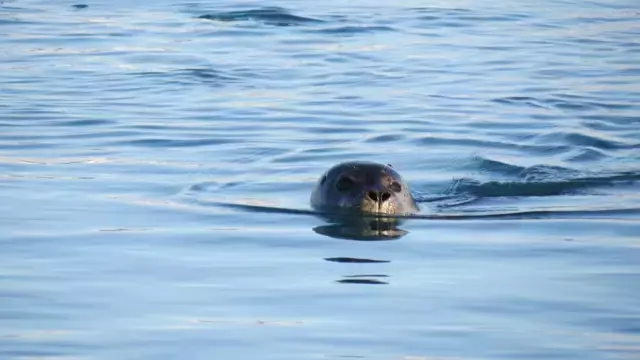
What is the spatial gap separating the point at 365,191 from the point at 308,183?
6.59 feet

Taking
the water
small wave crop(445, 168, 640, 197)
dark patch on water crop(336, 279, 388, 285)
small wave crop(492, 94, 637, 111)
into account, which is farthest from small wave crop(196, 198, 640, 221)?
small wave crop(492, 94, 637, 111)

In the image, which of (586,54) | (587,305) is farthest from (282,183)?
(586,54)

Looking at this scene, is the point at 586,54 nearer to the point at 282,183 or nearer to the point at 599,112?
the point at 599,112

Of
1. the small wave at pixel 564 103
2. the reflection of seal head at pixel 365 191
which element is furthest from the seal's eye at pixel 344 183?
the small wave at pixel 564 103

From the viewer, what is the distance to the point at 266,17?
84.9 ft

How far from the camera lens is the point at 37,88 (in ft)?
61.5

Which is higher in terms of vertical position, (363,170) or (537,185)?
(363,170)

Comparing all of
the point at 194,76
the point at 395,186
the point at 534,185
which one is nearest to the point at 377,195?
the point at 395,186

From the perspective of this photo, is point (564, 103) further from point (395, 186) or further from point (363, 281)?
point (363, 281)

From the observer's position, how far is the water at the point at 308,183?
25.0ft

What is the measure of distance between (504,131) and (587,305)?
788cm

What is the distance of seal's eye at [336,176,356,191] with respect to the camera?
36.6ft

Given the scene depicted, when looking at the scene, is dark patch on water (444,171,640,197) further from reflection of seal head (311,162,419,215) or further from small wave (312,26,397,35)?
small wave (312,26,397,35)

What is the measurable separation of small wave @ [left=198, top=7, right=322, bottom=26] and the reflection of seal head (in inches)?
560
